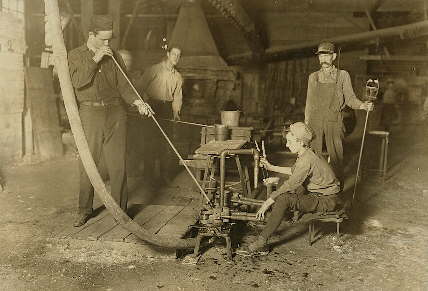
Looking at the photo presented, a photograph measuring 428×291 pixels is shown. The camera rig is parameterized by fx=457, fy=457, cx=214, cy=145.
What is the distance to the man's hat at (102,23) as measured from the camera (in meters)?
4.79

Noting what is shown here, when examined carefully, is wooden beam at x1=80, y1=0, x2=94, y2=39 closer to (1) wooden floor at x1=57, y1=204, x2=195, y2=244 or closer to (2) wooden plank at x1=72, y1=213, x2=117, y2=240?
(1) wooden floor at x1=57, y1=204, x2=195, y2=244

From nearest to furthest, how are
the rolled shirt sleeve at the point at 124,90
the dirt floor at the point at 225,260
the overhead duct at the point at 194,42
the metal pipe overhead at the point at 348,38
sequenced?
the dirt floor at the point at 225,260, the rolled shirt sleeve at the point at 124,90, the metal pipe overhead at the point at 348,38, the overhead duct at the point at 194,42

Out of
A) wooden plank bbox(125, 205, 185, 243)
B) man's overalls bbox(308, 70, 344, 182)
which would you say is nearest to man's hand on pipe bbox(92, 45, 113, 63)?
wooden plank bbox(125, 205, 185, 243)

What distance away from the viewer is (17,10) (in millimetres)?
8547

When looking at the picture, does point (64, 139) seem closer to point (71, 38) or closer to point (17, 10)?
point (17, 10)

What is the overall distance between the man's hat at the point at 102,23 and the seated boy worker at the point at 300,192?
2.18m

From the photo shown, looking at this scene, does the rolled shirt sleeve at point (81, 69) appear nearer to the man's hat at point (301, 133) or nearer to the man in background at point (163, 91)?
the man's hat at point (301, 133)

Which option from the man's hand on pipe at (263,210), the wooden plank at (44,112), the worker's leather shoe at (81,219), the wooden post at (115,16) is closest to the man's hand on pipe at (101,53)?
the worker's leather shoe at (81,219)

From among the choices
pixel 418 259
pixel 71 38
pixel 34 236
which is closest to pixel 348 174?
pixel 418 259

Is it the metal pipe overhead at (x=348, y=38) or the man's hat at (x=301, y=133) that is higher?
the metal pipe overhead at (x=348, y=38)

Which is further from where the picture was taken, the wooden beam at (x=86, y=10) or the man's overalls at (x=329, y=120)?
the wooden beam at (x=86, y=10)

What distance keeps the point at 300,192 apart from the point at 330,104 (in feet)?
6.15

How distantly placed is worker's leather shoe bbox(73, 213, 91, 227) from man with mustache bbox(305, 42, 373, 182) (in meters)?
3.12

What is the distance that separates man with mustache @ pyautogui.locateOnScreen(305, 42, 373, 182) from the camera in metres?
6.27
